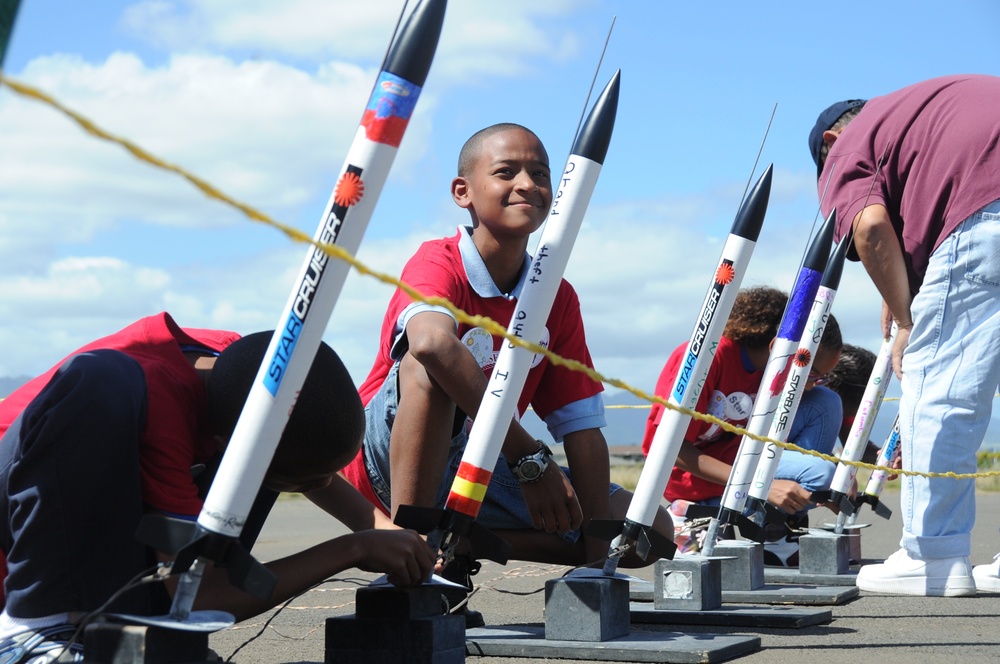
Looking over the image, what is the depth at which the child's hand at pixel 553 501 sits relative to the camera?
115 inches

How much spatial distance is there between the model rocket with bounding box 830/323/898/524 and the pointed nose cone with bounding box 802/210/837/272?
779 mm

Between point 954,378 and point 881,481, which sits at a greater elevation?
point 954,378

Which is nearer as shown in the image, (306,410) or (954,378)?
(306,410)

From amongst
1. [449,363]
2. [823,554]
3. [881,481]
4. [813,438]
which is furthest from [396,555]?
[813,438]

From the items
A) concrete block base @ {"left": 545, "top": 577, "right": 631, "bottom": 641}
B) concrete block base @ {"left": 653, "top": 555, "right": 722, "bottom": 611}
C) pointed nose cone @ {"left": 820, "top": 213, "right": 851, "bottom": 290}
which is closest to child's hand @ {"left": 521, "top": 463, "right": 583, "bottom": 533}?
concrete block base @ {"left": 545, "top": 577, "right": 631, "bottom": 641}

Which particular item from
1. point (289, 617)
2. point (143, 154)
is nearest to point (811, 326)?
point (289, 617)

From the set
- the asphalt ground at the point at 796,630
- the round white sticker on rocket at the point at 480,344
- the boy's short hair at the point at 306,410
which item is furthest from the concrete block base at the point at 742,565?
the boy's short hair at the point at 306,410

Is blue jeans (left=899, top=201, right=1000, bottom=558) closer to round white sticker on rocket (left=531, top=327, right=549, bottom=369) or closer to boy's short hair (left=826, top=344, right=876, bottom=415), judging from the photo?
round white sticker on rocket (left=531, top=327, right=549, bottom=369)

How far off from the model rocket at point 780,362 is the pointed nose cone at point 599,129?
1499 millimetres

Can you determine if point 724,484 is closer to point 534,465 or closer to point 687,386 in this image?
point 687,386

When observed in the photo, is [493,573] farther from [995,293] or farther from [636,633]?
[995,293]

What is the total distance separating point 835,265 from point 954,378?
57 centimetres

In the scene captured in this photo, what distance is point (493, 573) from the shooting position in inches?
183

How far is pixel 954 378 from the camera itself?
12.4 feet
